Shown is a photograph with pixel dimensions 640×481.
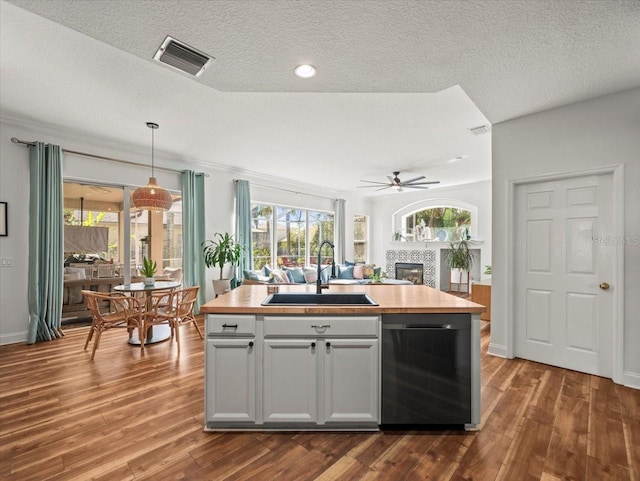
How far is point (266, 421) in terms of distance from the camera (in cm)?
204

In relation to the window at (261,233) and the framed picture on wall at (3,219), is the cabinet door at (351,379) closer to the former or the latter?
the framed picture on wall at (3,219)

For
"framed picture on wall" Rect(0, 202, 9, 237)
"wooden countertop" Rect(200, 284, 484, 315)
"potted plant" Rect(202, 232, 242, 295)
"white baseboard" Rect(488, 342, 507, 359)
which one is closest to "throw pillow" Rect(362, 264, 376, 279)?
"potted plant" Rect(202, 232, 242, 295)

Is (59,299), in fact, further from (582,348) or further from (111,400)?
(582,348)

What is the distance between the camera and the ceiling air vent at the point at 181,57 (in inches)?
78.0

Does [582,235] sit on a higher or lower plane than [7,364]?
higher

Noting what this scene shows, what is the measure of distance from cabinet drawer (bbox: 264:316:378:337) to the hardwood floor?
0.65 meters

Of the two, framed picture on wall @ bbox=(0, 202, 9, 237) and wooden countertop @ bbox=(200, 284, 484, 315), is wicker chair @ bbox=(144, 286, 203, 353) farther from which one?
framed picture on wall @ bbox=(0, 202, 9, 237)

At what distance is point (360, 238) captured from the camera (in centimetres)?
985

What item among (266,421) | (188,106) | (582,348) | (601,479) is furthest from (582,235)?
(188,106)

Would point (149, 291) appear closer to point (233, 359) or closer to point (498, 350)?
point (233, 359)

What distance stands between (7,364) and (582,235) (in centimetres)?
595

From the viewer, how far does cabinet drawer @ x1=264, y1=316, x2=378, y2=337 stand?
2.02 m

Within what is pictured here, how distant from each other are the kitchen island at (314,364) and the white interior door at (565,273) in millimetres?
1849

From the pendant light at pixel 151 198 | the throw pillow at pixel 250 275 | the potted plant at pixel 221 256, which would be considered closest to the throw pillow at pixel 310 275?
the throw pillow at pixel 250 275
